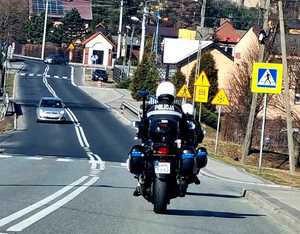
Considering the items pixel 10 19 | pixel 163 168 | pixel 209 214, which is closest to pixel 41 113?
pixel 10 19

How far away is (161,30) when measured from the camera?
140 meters

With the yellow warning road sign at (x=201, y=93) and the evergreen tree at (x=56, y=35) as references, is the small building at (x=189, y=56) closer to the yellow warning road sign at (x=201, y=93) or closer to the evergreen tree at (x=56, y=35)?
the yellow warning road sign at (x=201, y=93)

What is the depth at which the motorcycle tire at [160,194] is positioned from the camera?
12.1 m

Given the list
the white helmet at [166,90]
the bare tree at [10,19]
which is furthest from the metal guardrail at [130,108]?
the white helmet at [166,90]

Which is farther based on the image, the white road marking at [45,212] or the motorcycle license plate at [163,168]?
the motorcycle license plate at [163,168]

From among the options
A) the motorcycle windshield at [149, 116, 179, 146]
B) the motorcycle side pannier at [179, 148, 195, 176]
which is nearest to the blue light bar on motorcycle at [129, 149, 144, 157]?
the motorcycle windshield at [149, 116, 179, 146]

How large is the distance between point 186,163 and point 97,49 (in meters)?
116

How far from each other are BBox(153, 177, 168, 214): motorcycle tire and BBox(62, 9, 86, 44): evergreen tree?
125 meters

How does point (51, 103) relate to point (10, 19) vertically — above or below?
below

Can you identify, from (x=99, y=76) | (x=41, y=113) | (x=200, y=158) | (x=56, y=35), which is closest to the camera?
(x=200, y=158)

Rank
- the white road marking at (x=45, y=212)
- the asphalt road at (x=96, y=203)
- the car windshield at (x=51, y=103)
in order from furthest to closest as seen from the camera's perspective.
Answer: the car windshield at (x=51, y=103)
the asphalt road at (x=96, y=203)
the white road marking at (x=45, y=212)

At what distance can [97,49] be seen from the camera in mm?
126938

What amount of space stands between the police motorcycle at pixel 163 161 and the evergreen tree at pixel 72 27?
125 meters

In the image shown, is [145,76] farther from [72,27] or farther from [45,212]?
[72,27]
